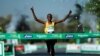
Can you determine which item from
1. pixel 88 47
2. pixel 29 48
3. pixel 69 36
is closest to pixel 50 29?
pixel 69 36

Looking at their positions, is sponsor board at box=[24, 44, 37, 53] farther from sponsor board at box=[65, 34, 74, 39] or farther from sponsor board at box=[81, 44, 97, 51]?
sponsor board at box=[65, 34, 74, 39]

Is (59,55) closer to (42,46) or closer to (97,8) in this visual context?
(42,46)

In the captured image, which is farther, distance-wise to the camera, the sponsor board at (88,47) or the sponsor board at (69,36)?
the sponsor board at (88,47)

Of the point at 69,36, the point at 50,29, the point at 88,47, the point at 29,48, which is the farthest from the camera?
the point at 29,48

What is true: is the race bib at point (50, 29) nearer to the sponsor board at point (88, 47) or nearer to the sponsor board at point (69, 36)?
the sponsor board at point (69, 36)

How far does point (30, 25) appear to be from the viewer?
70.2ft

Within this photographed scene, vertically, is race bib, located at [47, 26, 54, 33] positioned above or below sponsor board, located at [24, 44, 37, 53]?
above

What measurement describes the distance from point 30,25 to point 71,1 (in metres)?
2.47

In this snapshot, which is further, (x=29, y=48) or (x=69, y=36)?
(x=29, y=48)

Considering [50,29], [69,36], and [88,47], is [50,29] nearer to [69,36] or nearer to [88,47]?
[69,36]

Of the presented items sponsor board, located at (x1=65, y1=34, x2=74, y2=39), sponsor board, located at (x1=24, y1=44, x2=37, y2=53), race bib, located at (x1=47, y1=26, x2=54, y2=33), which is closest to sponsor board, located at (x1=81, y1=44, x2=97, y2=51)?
sponsor board, located at (x1=24, y1=44, x2=37, y2=53)

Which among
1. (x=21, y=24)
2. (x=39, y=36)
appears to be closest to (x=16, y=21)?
(x=21, y=24)

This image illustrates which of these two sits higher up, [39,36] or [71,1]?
[71,1]

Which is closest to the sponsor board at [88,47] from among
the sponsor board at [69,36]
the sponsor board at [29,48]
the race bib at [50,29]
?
the sponsor board at [29,48]
